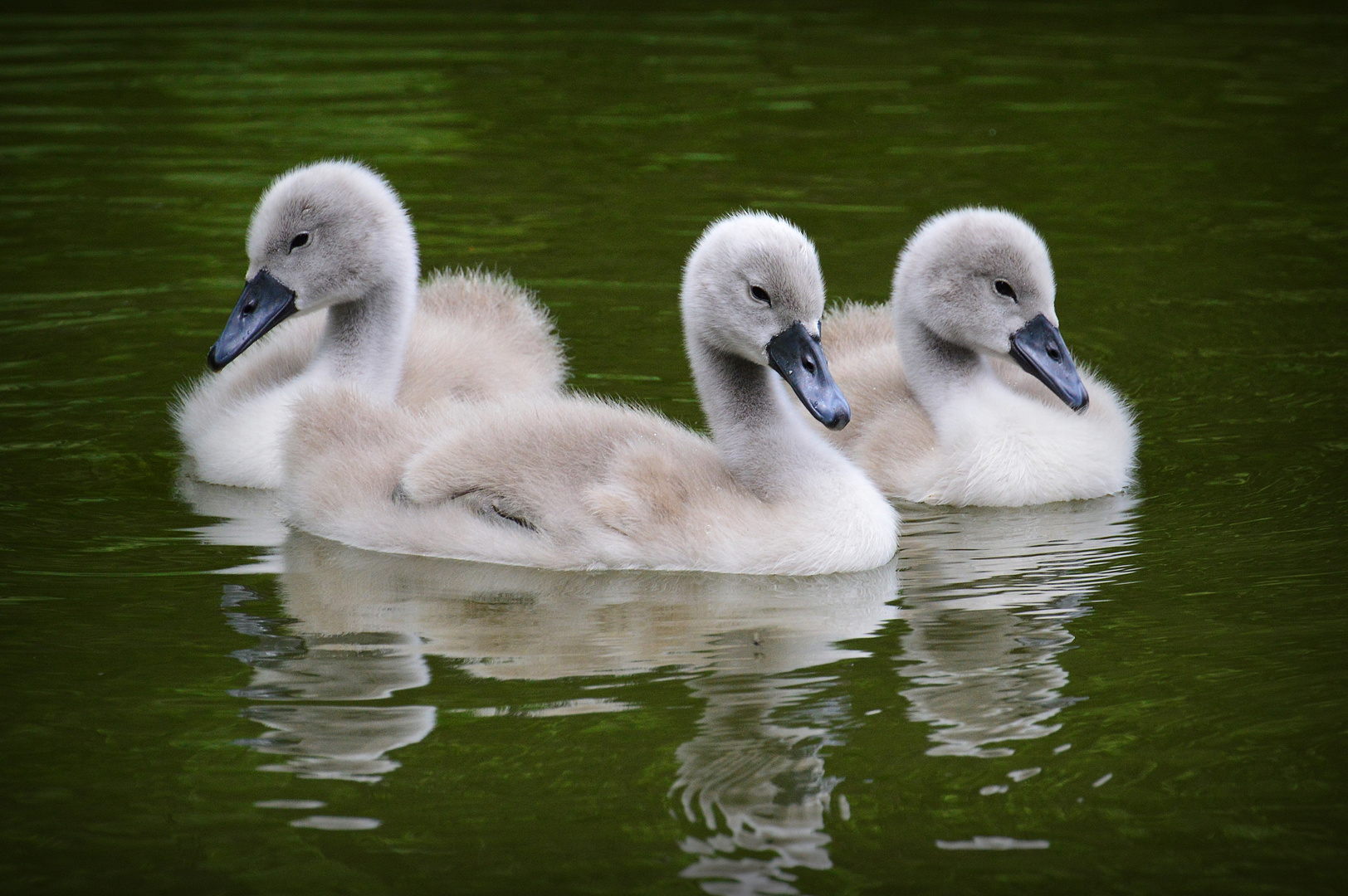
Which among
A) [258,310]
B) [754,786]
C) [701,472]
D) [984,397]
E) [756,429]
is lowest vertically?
[754,786]

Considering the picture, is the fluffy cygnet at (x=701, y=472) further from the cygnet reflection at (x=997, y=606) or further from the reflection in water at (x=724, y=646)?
the cygnet reflection at (x=997, y=606)

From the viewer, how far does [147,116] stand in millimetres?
13938

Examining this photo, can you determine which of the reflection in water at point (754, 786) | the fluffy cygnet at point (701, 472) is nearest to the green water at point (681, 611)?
the reflection in water at point (754, 786)

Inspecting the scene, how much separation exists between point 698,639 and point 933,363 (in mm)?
2346

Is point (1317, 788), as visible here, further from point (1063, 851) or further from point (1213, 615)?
point (1213, 615)

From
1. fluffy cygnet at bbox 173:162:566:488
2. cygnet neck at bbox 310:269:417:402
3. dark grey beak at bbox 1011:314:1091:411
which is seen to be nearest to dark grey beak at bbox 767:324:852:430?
dark grey beak at bbox 1011:314:1091:411

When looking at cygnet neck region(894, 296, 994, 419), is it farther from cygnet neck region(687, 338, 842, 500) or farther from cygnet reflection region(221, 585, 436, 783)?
cygnet reflection region(221, 585, 436, 783)

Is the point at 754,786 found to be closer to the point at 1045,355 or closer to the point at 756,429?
the point at 756,429

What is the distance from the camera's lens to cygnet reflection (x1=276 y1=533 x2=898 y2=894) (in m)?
4.32

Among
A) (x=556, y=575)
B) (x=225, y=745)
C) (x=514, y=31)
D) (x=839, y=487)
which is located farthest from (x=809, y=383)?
(x=514, y=31)

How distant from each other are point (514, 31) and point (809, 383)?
37.6ft

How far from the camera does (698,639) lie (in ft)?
18.1

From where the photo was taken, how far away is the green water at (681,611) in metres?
4.25

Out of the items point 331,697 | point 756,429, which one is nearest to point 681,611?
point 756,429
